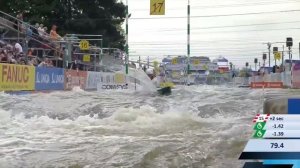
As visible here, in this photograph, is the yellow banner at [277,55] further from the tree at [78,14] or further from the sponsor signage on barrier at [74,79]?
the sponsor signage on barrier at [74,79]

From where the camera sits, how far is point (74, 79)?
82.2 ft

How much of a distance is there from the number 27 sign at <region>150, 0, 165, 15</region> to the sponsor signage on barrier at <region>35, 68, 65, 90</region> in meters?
9.17

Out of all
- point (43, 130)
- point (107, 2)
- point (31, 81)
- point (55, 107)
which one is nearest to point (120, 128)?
point (43, 130)

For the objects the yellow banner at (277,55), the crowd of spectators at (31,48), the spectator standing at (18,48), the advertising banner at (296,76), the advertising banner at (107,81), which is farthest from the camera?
the yellow banner at (277,55)

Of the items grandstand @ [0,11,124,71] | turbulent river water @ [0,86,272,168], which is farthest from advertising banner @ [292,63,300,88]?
turbulent river water @ [0,86,272,168]

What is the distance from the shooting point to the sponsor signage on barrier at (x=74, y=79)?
23.8m

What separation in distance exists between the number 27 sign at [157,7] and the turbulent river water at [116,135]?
1443 cm

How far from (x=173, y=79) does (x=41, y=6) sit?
71.1 ft

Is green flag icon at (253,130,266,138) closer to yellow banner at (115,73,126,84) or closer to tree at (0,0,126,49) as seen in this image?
yellow banner at (115,73,126,84)

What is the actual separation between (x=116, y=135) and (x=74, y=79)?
1520 cm

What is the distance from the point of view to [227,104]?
17828 mm

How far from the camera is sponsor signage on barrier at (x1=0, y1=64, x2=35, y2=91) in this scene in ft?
54.6

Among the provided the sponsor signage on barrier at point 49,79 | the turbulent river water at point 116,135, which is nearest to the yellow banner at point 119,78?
the sponsor signage on barrier at point 49,79
